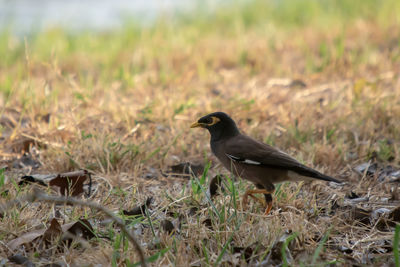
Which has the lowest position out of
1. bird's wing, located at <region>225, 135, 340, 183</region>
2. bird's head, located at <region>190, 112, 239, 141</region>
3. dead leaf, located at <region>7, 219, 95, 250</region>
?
dead leaf, located at <region>7, 219, 95, 250</region>

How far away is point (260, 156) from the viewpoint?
398 centimetres

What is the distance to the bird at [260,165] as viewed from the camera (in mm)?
3785

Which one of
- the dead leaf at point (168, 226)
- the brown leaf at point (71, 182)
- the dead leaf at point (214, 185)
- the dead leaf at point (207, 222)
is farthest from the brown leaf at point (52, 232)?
the dead leaf at point (214, 185)

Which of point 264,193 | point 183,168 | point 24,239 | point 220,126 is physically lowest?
point 183,168

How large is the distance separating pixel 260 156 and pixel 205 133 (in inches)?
56.9

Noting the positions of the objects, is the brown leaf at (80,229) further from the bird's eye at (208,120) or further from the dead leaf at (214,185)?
the bird's eye at (208,120)

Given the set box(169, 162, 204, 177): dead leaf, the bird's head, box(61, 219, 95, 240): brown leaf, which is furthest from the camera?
box(169, 162, 204, 177): dead leaf

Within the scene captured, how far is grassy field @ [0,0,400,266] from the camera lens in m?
3.16

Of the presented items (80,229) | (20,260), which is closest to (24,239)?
(20,260)

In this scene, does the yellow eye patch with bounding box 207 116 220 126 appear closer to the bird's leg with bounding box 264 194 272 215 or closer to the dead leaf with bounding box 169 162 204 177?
the dead leaf with bounding box 169 162 204 177

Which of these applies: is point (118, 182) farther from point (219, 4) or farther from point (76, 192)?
point (219, 4)

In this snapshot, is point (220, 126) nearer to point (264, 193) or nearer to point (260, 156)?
point (260, 156)

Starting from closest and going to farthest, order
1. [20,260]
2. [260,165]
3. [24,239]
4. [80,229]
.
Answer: [20,260] → [24,239] → [80,229] → [260,165]

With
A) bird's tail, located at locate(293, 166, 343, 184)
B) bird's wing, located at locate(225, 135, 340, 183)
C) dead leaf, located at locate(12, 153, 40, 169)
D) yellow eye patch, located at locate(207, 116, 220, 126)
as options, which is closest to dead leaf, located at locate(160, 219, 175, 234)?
bird's wing, located at locate(225, 135, 340, 183)
